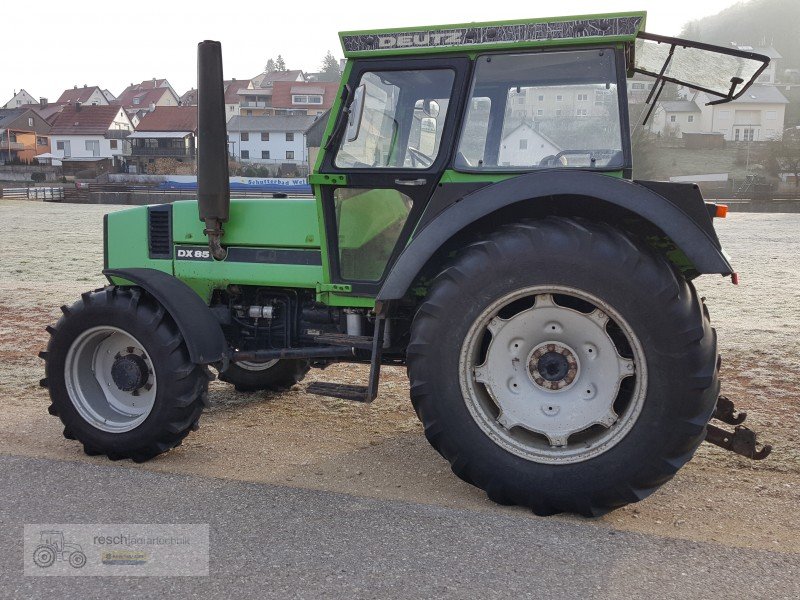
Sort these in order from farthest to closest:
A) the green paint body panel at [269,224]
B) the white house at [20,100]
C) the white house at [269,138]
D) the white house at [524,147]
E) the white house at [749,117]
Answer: the white house at [20,100], the white house at [749,117], the white house at [269,138], the green paint body panel at [269,224], the white house at [524,147]

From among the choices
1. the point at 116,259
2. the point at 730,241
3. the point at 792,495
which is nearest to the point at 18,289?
the point at 116,259

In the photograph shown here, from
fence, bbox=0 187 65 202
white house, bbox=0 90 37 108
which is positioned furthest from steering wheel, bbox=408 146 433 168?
white house, bbox=0 90 37 108

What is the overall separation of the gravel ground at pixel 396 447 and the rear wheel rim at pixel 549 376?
0.39 meters

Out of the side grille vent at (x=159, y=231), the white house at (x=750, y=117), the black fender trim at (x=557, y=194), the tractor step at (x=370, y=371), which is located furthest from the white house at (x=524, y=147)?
the white house at (x=750, y=117)

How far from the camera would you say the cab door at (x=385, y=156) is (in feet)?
13.3

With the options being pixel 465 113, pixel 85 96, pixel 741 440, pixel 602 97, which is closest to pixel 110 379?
pixel 465 113

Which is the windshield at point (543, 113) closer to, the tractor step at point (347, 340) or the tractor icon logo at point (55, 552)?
the tractor step at point (347, 340)

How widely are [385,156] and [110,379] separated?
2.23 meters

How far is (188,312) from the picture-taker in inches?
175

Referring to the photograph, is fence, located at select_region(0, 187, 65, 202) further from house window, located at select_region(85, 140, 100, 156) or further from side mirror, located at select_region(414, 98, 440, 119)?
side mirror, located at select_region(414, 98, 440, 119)

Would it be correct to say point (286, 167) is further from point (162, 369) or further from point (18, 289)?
point (162, 369)

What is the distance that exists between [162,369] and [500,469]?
2007 millimetres

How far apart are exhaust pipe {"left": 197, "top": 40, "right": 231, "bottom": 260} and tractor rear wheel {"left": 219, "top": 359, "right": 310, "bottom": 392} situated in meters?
1.69

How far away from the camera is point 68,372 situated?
15.1 ft
